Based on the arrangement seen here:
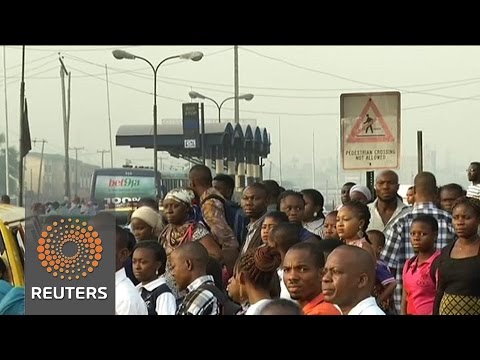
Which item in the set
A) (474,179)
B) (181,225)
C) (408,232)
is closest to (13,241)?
(181,225)

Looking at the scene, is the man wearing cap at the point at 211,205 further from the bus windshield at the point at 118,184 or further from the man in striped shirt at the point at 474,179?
the man in striped shirt at the point at 474,179

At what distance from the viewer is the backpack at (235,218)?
17.6ft

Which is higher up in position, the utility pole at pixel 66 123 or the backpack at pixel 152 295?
the utility pole at pixel 66 123

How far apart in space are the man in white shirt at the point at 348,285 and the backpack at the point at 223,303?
57cm

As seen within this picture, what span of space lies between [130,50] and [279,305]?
1815 millimetres

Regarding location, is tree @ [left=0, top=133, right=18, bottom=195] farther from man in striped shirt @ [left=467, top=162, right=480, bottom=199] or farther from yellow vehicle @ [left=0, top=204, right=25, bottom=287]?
man in striped shirt @ [left=467, top=162, right=480, bottom=199]

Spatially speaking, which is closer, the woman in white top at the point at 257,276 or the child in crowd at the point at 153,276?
the woman in white top at the point at 257,276

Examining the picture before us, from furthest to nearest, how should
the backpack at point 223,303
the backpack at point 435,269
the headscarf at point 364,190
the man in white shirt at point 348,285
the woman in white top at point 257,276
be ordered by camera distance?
1. the headscarf at point 364,190
2. the backpack at point 435,269
3. the backpack at point 223,303
4. the man in white shirt at point 348,285
5. the woman in white top at point 257,276

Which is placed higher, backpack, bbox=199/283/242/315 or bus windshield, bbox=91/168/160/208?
bus windshield, bbox=91/168/160/208

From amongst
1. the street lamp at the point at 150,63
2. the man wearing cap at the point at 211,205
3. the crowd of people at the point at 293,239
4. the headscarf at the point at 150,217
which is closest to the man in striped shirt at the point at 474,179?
the crowd of people at the point at 293,239

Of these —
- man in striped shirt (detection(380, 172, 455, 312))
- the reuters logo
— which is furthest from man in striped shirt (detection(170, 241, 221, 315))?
man in striped shirt (detection(380, 172, 455, 312))

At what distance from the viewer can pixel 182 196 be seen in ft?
17.7

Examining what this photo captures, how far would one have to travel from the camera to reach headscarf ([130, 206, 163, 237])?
5.32 meters

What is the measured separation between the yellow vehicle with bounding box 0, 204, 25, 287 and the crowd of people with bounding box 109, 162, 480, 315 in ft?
1.68
